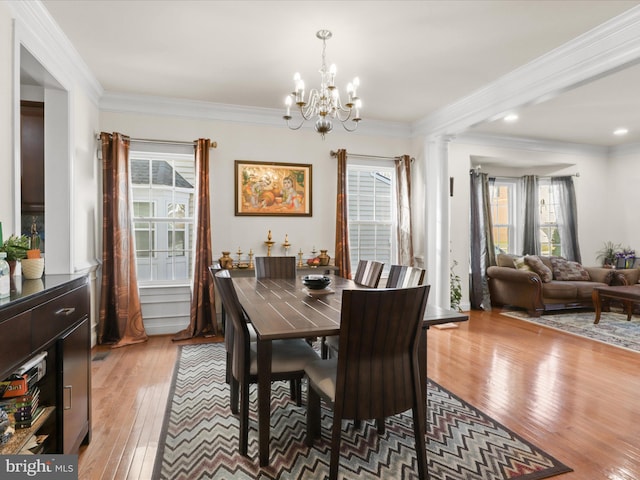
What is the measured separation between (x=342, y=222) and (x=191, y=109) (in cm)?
225

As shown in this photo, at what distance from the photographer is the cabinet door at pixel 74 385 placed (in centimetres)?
173

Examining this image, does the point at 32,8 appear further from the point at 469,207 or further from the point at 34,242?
the point at 469,207

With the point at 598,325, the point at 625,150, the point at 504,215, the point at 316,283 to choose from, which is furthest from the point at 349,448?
the point at 625,150

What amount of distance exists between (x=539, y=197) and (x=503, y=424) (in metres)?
5.52

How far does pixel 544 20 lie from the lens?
2693mm

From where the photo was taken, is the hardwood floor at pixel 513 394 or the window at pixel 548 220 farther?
the window at pixel 548 220

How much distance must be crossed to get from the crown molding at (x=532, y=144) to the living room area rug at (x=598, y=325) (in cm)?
259

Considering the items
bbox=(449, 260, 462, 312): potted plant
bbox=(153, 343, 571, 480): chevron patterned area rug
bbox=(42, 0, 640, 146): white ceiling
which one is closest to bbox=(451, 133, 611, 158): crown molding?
bbox=(42, 0, 640, 146): white ceiling

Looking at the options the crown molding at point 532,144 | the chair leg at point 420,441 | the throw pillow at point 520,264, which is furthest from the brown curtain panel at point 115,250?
the throw pillow at point 520,264

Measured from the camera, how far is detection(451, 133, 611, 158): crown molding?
571 cm

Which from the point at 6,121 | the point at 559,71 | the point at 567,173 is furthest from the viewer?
the point at 567,173

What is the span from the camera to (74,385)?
6.15ft

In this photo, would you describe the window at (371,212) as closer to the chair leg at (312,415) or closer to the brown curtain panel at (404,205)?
the brown curtain panel at (404,205)

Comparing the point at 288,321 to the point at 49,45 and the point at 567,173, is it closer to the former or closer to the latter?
the point at 49,45
